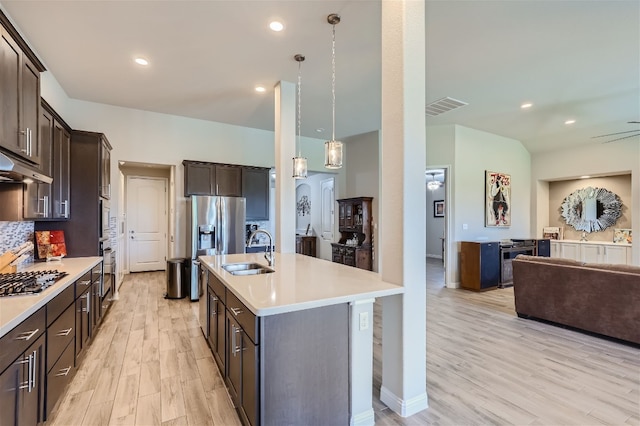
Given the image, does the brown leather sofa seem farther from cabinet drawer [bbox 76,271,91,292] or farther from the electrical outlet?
cabinet drawer [bbox 76,271,91,292]

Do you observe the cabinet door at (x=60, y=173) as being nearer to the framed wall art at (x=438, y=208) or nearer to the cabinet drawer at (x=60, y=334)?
the cabinet drawer at (x=60, y=334)

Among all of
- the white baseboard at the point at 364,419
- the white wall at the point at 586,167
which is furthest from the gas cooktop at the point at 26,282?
the white wall at the point at 586,167

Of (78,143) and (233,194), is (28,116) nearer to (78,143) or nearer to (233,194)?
(78,143)

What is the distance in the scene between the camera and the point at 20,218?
2566 mm

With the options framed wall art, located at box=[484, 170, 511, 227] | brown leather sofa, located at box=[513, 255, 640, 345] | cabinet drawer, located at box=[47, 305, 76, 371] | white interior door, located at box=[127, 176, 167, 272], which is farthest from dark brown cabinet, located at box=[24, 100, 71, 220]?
framed wall art, located at box=[484, 170, 511, 227]

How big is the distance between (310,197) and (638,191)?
24.1 feet

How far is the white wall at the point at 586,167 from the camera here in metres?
5.87

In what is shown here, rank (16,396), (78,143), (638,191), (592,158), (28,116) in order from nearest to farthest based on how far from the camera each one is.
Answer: (16,396) < (28,116) < (78,143) < (638,191) < (592,158)

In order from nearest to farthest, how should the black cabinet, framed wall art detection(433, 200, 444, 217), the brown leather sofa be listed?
the brown leather sofa → the black cabinet → framed wall art detection(433, 200, 444, 217)

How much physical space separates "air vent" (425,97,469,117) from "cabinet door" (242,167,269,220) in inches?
123

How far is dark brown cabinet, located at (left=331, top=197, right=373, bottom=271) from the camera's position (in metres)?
6.59

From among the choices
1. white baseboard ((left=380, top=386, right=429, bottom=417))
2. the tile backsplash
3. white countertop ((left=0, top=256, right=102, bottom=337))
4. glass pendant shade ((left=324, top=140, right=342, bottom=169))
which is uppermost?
glass pendant shade ((left=324, top=140, right=342, bottom=169))

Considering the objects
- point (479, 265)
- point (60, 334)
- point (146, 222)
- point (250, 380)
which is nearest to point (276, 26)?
point (250, 380)

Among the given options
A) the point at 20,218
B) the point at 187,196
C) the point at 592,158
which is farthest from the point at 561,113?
the point at 20,218
